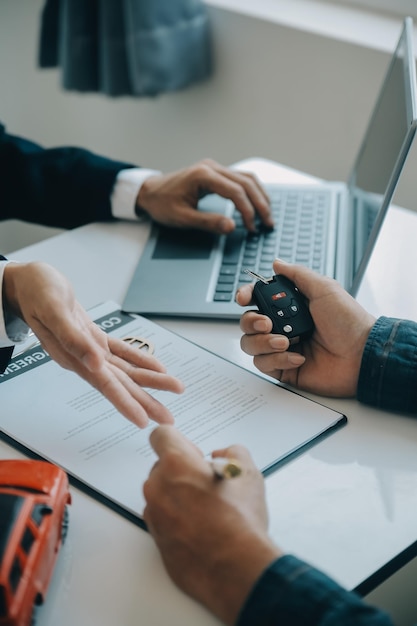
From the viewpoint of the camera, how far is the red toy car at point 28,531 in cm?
57

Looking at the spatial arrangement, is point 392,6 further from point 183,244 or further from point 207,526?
point 207,526

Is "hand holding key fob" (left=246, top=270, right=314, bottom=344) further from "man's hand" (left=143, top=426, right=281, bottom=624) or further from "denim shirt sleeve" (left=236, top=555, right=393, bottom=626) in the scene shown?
"denim shirt sleeve" (left=236, top=555, right=393, bottom=626)

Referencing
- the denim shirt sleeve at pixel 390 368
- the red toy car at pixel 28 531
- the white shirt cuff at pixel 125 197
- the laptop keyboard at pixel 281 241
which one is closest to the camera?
the red toy car at pixel 28 531

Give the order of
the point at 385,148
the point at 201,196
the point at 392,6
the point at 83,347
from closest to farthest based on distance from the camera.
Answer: the point at 83,347
the point at 385,148
the point at 201,196
the point at 392,6

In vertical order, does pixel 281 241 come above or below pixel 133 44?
below

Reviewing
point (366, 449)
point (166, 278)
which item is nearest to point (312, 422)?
point (366, 449)

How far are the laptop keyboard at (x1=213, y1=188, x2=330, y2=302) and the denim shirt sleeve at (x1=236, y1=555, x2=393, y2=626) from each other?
0.47 meters

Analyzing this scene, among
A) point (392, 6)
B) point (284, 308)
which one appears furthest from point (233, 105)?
point (284, 308)

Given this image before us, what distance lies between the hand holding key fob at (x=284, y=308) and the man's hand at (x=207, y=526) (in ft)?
0.73

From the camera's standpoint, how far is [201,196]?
1228mm

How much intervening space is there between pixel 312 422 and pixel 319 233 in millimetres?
431

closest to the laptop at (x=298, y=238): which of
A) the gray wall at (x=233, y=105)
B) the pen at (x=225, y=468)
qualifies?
the pen at (x=225, y=468)

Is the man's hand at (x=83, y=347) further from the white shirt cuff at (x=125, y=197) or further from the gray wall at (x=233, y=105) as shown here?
the gray wall at (x=233, y=105)

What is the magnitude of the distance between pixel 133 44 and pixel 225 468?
143cm
